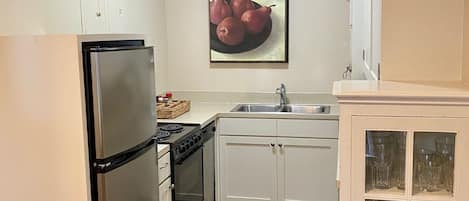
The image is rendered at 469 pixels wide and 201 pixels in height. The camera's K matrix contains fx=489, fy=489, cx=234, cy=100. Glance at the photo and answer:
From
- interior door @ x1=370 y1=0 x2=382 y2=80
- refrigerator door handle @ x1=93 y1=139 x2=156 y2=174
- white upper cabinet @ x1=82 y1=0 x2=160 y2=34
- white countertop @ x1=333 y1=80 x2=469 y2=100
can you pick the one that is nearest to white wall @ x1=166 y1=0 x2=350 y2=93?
white upper cabinet @ x1=82 y1=0 x2=160 y2=34

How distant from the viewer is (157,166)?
2.76 meters

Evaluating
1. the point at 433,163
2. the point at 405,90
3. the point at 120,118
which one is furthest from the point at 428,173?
the point at 120,118

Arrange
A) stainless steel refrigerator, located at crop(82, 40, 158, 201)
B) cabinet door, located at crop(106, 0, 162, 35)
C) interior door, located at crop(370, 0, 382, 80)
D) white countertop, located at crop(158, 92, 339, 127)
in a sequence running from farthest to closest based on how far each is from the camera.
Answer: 1. white countertop, located at crop(158, 92, 339, 127)
2. cabinet door, located at crop(106, 0, 162, 35)
3. stainless steel refrigerator, located at crop(82, 40, 158, 201)
4. interior door, located at crop(370, 0, 382, 80)

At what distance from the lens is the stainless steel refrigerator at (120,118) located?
2.13 metres

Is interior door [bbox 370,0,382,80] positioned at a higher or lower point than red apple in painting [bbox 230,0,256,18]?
lower

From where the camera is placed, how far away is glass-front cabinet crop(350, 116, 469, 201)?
1690 millimetres

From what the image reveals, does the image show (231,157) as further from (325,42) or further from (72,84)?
(72,84)

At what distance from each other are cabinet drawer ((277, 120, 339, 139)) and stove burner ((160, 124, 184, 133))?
33.4 inches

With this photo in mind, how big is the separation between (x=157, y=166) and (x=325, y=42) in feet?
7.02

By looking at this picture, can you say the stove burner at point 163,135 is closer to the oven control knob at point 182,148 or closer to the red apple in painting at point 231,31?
the oven control knob at point 182,148

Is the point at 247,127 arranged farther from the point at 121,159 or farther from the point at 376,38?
Answer: the point at 376,38

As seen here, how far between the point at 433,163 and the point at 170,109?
7.88ft

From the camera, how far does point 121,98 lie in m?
2.29

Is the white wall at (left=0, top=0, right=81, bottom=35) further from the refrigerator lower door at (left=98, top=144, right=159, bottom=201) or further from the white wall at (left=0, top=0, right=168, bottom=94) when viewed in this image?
the refrigerator lower door at (left=98, top=144, right=159, bottom=201)
